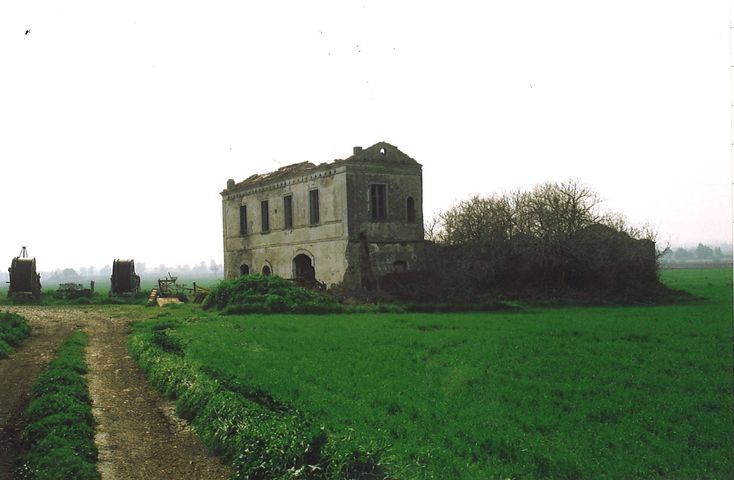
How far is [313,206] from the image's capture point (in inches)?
1264

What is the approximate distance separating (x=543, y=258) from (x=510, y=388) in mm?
19935

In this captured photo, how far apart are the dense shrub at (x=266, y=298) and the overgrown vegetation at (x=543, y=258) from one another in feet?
14.3

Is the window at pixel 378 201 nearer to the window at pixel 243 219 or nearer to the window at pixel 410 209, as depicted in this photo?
the window at pixel 410 209

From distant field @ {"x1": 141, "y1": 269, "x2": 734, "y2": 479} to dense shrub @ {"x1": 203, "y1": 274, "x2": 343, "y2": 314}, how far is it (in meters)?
6.18

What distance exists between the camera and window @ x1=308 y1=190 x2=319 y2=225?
32.0 m

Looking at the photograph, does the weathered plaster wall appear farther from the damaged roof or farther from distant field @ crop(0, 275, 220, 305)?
distant field @ crop(0, 275, 220, 305)

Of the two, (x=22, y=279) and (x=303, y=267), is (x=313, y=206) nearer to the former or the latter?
(x=303, y=267)

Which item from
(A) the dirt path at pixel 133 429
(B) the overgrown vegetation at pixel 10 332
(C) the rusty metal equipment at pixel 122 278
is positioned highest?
(C) the rusty metal equipment at pixel 122 278

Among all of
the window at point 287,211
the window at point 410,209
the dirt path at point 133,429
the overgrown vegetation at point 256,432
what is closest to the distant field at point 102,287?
the window at point 287,211

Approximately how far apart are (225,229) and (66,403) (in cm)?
2986

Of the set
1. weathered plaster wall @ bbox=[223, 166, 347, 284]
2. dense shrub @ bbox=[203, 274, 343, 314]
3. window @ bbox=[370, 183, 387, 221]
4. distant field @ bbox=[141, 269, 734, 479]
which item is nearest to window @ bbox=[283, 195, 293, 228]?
weathered plaster wall @ bbox=[223, 166, 347, 284]

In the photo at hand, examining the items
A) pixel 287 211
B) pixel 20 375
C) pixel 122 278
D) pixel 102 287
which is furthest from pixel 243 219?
pixel 102 287

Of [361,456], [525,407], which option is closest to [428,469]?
A: [361,456]

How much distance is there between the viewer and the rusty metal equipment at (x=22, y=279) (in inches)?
1389
